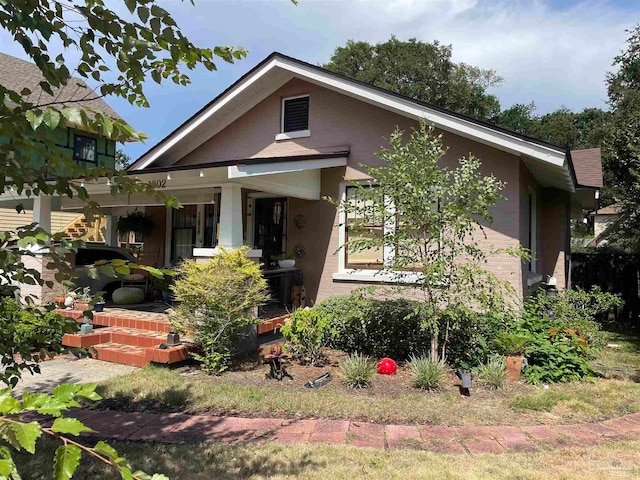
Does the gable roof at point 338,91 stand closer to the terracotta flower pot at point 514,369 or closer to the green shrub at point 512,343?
the green shrub at point 512,343

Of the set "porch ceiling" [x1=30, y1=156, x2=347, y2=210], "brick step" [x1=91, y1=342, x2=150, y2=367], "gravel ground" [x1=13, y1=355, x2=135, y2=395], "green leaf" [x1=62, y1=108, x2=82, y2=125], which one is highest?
"porch ceiling" [x1=30, y1=156, x2=347, y2=210]

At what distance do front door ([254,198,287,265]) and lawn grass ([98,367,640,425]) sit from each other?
190 inches

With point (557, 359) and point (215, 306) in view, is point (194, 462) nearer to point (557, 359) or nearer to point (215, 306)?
point (215, 306)

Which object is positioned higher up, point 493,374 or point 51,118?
point 51,118

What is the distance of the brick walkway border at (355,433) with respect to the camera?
4477mm

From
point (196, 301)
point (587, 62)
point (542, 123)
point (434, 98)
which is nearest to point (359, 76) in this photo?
point (434, 98)

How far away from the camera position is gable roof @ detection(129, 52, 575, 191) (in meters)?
7.97

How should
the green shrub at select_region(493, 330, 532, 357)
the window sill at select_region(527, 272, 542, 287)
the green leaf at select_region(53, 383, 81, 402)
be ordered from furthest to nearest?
the window sill at select_region(527, 272, 542, 287), the green shrub at select_region(493, 330, 532, 357), the green leaf at select_region(53, 383, 81, 402)

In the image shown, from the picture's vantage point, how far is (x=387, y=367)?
6.85 metres

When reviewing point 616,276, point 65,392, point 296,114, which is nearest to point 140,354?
point 65,392

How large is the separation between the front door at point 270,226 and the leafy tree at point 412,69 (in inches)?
987

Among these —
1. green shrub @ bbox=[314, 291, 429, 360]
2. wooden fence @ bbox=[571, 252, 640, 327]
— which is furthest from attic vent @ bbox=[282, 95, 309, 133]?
wooden fence @ bbox=[571, 252, 640, 327]

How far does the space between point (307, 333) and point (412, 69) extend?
30.5m

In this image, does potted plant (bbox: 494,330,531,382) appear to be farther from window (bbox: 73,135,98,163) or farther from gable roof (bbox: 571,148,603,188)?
window (bbox: 73,135,98,163)
